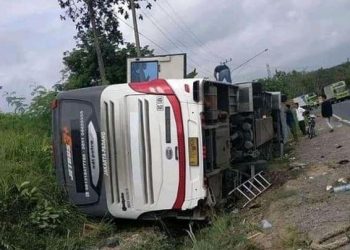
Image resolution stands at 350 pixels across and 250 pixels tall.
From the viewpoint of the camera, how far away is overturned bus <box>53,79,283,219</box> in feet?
22.8

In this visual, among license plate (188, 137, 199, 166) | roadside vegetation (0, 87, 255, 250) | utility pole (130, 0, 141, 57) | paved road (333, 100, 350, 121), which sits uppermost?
utility pole (130, 0, 141, 57)

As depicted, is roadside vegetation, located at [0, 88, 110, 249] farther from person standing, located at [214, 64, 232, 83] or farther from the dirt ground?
person standing, located at [214, 64, 232, 83]

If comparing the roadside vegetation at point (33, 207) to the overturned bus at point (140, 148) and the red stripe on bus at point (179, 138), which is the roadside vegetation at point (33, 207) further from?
the red stripe on bus at point (179, 138)

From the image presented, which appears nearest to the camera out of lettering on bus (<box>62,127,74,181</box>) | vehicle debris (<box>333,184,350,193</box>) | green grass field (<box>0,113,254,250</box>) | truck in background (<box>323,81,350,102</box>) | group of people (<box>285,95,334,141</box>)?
green grass field (<box>0,113,254,250</box>)

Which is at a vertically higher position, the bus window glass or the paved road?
the bus window glass

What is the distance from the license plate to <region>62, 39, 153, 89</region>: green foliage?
14.9 meters

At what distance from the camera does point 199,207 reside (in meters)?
7.16

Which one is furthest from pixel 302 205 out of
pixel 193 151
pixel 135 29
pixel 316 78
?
pixel 316 78

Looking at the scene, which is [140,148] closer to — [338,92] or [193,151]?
[193,151]

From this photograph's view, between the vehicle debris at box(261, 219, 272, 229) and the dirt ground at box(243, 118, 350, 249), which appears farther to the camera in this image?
the vehicle debris at box(261, 219, 272, 229)

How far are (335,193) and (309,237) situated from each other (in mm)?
2295

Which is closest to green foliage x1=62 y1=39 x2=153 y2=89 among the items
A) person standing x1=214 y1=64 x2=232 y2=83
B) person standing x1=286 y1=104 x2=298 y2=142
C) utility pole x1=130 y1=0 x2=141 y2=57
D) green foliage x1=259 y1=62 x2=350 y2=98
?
utility pole x1=130 y1=0 x2=141 y2=57

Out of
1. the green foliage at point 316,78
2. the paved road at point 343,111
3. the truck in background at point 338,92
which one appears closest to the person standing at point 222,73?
the paved road at point 343,111

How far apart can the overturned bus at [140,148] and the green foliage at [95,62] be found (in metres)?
14.4
